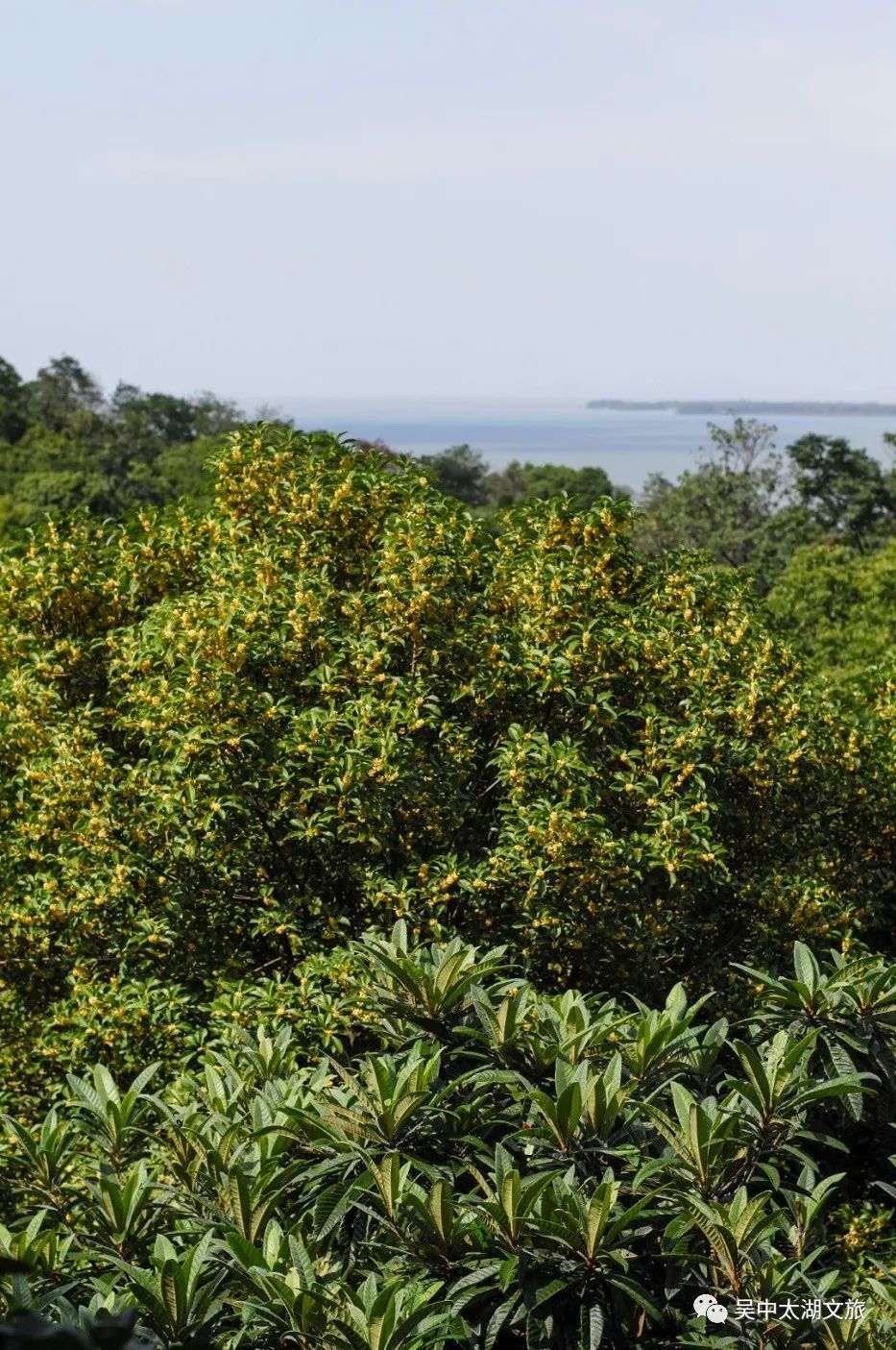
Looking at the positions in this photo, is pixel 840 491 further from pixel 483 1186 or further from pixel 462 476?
pixel 462 476

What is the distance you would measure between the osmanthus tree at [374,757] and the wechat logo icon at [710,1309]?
10.8 feet

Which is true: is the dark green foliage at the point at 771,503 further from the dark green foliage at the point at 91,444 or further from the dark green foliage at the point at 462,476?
the dark green foliage at the point at 462,476

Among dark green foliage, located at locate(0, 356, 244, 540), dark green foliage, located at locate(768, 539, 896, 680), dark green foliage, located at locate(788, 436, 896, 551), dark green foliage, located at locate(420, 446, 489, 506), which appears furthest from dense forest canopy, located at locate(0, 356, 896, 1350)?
dark green foliage, located at locate(420, 446, 489, 506)

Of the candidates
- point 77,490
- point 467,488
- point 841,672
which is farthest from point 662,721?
point 467,488

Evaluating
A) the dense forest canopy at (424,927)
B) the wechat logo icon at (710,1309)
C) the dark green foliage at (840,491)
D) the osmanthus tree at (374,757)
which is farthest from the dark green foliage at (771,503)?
the wechat logo icon at (710,1309)

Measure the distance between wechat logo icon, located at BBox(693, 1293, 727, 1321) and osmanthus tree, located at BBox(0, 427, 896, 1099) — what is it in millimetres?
3292

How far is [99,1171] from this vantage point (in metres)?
6.07

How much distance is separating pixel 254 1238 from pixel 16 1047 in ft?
15.7

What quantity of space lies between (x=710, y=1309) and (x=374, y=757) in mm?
4178

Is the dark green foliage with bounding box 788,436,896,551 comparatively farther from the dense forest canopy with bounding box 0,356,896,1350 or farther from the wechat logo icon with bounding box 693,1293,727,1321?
the wechat logo icon with bounding box 693,1293,727,1321

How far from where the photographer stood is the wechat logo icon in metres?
5.21

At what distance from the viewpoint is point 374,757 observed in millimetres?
8695

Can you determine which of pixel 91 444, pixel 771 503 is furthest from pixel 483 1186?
pixel 91 444

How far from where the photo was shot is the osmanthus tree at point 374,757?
8891 mm
